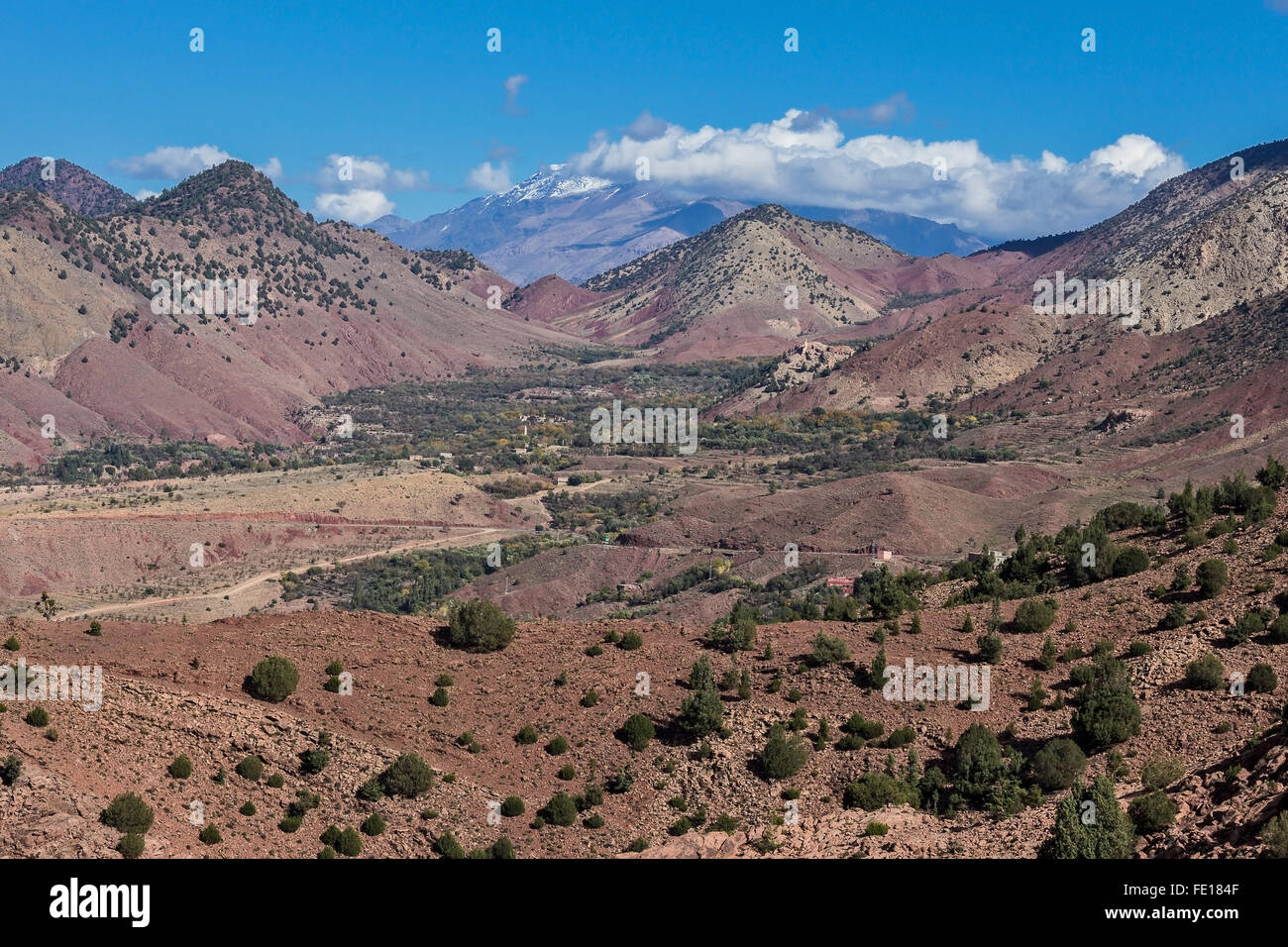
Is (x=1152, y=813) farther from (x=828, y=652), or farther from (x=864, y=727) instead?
(x=828, y=652)

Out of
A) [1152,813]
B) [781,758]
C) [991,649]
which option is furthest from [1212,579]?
[781,758]

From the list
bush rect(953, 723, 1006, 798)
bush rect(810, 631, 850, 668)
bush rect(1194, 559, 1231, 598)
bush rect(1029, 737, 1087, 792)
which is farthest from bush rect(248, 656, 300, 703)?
bush rect(1194, 559, 1231, 598)

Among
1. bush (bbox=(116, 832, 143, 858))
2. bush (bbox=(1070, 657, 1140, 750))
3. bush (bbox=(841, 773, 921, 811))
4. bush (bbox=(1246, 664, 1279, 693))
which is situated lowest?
bush (bbox=(841, 773, 921, 811))

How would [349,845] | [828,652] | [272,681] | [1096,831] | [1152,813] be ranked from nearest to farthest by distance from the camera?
[1096,831] → [1152,813] → [349,845] → [272,681] → [828,652]

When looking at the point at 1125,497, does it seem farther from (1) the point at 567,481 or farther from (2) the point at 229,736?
(2) the point at 229,736

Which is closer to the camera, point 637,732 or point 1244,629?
point 637,732

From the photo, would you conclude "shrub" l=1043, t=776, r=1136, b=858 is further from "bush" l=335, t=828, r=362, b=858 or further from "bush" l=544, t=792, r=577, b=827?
"bush" l=335, t=828, r=362, b=858

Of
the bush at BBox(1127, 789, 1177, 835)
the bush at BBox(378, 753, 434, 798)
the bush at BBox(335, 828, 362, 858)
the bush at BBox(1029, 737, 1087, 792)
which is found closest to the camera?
the bush at BBox(1127, 789, 1177, 835)
